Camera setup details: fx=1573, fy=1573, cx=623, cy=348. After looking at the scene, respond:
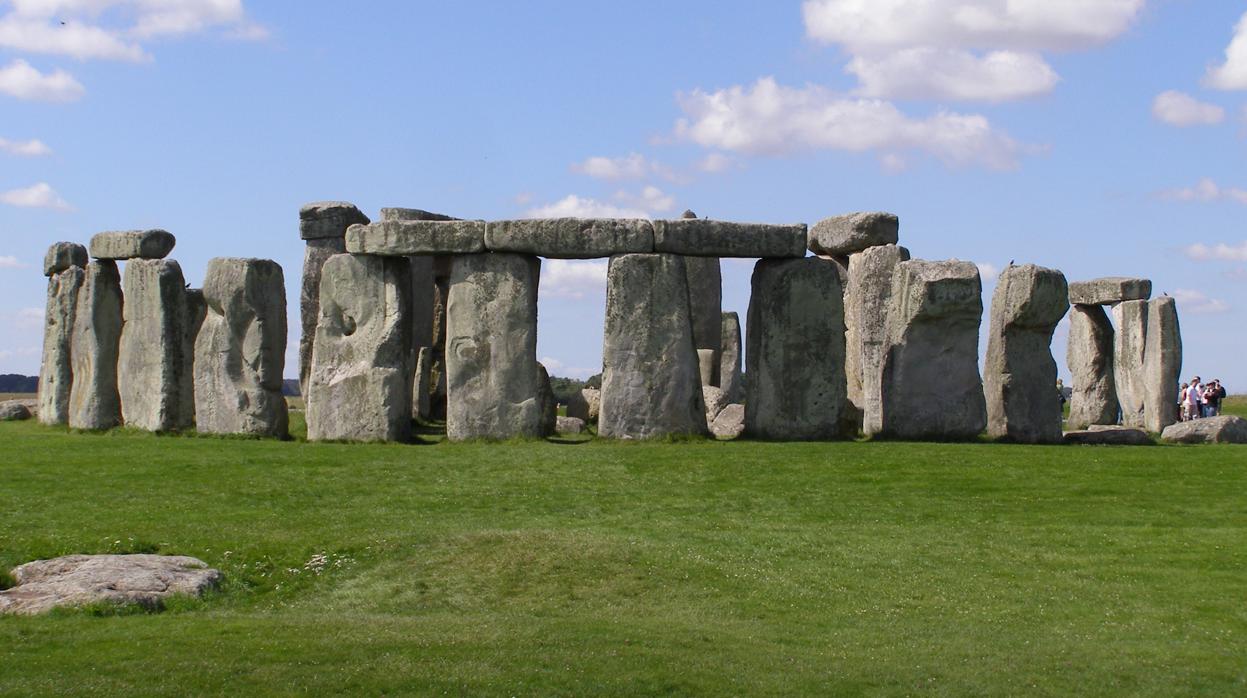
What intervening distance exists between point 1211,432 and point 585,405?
11.3 meters

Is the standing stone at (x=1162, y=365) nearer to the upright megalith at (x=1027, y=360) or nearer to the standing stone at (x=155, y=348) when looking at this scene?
the upright megalith at (x=1027, y=360)

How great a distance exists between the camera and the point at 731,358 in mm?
32594

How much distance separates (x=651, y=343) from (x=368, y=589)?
→ 9490 mm

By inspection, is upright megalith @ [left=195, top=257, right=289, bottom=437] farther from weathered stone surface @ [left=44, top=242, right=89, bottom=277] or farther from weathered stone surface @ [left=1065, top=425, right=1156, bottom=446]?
weathered stone surface @ [left=1065, top=425, right=1156, bottom=446]

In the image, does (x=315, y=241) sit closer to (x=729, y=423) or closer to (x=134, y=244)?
(x=134, y=244)

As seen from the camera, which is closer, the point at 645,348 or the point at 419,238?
the point at 645,348

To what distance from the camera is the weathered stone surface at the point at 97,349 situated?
26.2 meters

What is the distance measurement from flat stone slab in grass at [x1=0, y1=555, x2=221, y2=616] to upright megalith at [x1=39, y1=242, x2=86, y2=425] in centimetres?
1425

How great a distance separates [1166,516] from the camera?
17.2m

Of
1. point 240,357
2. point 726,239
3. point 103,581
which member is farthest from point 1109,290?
point 103,581

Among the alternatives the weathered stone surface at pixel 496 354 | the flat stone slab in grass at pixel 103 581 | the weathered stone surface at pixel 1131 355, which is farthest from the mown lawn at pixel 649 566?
the weathered stone surface at pixel 1131 355

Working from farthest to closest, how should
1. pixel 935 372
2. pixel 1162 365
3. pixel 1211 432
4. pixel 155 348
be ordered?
1. pixel 1162 365
2. pixel 155 348
3. pixel 1211 432
4. pixel 935 372

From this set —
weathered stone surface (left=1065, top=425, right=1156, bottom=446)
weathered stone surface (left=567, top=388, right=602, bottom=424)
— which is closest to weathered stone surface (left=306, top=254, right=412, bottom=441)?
weathered stone surface (left=567, top=388, right=602, bottom=424)

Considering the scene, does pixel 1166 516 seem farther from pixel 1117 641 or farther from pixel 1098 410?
pixel 1098 410
